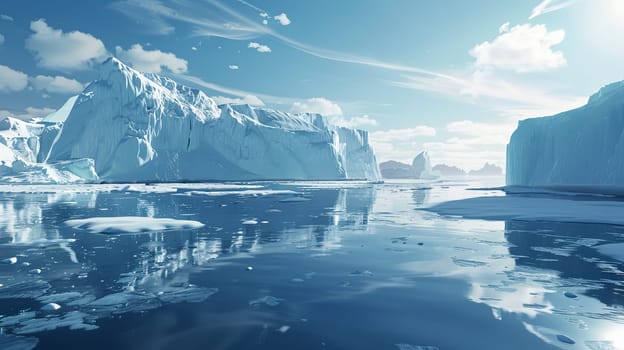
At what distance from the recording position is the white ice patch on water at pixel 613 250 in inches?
327

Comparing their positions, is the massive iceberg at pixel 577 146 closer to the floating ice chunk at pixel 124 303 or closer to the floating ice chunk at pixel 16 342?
the floating ice chunk at pixel 124 303

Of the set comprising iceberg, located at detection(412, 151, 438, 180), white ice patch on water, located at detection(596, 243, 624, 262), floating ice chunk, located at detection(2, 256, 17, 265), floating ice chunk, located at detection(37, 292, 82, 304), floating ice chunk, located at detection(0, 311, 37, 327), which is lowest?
floating ice chunk, located at detection(0, 311, 37, 327)

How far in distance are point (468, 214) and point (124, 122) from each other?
56694mm

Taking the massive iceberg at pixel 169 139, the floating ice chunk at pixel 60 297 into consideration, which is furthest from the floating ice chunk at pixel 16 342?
the massive iceberg at pixel 169 139

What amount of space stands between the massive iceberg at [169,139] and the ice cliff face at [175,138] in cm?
15

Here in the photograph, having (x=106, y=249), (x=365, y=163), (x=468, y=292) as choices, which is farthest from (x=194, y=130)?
(x=468, y=292)

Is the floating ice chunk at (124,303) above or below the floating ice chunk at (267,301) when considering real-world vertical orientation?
above

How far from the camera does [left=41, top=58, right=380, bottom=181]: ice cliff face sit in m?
59.1

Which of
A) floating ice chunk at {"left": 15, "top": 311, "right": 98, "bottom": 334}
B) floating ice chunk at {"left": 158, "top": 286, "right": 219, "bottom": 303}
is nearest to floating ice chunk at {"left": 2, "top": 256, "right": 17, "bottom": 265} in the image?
floating ice chunk at {"left": 15, "top": 311, "right": 98, "bottom": 334}

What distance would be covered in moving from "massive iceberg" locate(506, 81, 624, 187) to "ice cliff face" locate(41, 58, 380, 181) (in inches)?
1419

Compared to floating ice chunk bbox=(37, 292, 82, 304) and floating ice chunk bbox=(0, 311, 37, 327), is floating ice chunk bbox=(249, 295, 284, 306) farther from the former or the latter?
floating ice chunk bbox=(0, 311, 37, 327)

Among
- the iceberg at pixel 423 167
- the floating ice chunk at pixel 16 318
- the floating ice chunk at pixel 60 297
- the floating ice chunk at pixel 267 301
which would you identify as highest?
the iceberg at pixel 423 167

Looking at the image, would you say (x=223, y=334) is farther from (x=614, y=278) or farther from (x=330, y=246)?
(x=614, y=278)

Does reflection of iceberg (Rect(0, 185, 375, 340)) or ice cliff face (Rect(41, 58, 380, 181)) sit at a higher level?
ice cliff face (Rect(41, 58, 380, 181))
